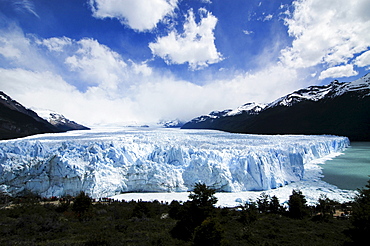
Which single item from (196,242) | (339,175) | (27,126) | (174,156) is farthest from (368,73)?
(27,126)

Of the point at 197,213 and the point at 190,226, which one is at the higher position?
the point at 197,213

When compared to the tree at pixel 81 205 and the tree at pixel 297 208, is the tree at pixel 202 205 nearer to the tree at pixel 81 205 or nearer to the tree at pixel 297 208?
the tree at pixel 297 208

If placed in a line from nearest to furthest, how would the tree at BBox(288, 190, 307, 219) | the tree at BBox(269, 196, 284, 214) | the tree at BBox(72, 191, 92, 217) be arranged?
1. the tree at BBox(72, 191, 92, 217)
2. the tree at BBox(288, 190, 307, 219)
3. the tree at BBox(269, 196, 284, 214)

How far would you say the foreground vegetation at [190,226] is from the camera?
20.9ft

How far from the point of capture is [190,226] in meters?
8.00

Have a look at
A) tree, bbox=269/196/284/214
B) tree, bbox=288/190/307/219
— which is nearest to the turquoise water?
tree, bbox=269/196/284/214

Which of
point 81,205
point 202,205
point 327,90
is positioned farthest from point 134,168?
point 327,90

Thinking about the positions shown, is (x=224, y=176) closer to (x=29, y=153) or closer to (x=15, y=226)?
(x=15, y=226)

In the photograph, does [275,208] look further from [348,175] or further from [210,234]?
[348,175]

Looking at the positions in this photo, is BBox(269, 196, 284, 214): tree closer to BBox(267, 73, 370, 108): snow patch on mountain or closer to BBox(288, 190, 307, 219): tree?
BBox(288, 190, 307, 219): tree

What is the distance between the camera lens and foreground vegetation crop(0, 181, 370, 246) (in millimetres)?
6359

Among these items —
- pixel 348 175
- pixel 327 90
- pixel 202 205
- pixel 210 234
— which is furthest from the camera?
pixel 327 90

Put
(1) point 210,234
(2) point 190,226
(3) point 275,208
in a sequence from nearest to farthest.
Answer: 1. (1) point 210,234
2. (2) point 190,226
3. (3) point 275,208

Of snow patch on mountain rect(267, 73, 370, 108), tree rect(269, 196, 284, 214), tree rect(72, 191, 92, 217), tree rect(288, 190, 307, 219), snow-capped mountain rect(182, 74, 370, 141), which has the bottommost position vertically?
tree rect(269, 196, 284, 214)
